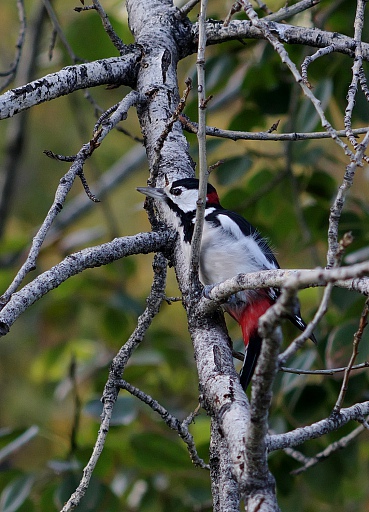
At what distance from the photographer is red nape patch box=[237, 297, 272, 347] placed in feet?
8.17

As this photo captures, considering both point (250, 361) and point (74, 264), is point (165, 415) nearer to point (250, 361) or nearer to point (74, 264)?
point (74, 264)

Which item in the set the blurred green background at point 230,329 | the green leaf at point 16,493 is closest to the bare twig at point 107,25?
the blurred green background at point 230,329

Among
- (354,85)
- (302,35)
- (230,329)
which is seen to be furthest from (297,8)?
(230,329)

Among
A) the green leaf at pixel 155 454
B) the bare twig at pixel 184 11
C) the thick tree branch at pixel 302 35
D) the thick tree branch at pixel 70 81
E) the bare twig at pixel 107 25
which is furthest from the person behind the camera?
the green leaf at pixel 155 454

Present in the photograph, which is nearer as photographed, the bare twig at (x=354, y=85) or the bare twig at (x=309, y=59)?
the bare twig at (x=354, y=85)

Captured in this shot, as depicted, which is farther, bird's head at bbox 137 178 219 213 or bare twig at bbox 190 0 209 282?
bird's head at bbox 137 178 219 213

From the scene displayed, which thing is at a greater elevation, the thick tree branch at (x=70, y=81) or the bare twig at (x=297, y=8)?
the bare twig at (x=297, y=8)

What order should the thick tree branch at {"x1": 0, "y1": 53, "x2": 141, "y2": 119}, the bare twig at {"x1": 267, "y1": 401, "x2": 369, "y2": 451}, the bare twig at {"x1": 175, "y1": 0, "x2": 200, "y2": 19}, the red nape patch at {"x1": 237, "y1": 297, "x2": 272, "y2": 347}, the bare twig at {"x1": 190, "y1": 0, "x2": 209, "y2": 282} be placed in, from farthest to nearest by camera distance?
the red nape patch at {"x1": 237, "y1": 297, "x2": 272, "y2": 347}, the bare twig at {"x1": 175, "y1": 0, "x2": 200, "y2": 19}, the thick tree branch at {"x1": 0, "y1": 53, "x2": 141, "y2": 119}, the bare twig at {"x1": 190, "y1": 0, "x2": 209, "y2": 282}, the bare twig at {"x1": 267, "y1": 401, "x2": 369, "y2": 451}

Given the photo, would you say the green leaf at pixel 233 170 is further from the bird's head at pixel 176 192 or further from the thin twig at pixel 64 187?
the thin twig at pixel 64 187

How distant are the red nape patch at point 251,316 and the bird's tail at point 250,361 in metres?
0.04

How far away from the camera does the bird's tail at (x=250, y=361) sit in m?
2.30

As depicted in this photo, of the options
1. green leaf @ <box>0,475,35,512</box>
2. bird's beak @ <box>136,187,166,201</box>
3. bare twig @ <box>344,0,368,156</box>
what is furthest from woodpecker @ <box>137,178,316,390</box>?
green leaf @ <box>0,475,35,512</box>

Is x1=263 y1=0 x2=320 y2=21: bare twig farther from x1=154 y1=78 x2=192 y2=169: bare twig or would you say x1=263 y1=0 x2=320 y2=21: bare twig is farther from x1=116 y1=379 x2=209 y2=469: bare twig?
x1=116 y1=379 x2=209 y2=469: bare twig

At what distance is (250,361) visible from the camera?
2342mm
